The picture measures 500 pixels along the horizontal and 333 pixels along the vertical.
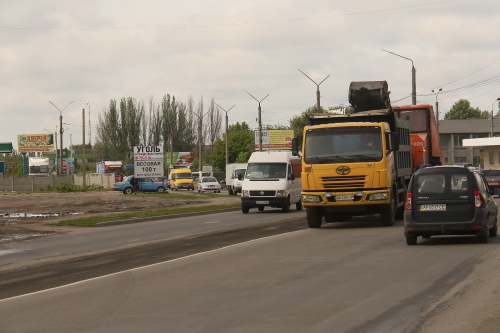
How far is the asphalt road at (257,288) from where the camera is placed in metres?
8.66

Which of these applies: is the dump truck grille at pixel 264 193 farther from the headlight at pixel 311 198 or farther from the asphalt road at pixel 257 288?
the asphalt road at pixel 257 288

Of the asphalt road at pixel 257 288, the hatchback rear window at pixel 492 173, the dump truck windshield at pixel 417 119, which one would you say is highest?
the dump truck windshield at pixel 417 119

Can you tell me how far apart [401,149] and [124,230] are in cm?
915

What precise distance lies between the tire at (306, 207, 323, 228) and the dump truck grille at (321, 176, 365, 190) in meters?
1.20

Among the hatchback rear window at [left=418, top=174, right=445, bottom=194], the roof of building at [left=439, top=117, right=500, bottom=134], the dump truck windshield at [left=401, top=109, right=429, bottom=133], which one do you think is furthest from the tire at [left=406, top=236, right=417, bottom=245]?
the roof of building at [left=439, top=117, right=500, bottom=134]

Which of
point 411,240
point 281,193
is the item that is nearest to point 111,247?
point 411,240

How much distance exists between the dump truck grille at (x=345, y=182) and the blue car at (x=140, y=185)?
44.2 meters

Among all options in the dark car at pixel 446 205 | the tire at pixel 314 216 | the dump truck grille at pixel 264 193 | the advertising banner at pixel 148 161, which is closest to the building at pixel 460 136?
the advertising banner at pixel 148 161

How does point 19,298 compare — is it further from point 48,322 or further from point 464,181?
point 464,181

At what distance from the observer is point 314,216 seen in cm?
2278

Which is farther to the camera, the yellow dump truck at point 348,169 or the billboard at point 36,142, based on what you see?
the billboard at point 36,142

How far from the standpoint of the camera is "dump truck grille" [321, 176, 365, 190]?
21594 mm

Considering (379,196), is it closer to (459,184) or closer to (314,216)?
(314,216)

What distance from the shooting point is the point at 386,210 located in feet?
72.6
